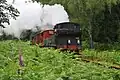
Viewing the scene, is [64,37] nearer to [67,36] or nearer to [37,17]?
[67,36]

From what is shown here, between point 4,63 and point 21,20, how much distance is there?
73.5ft

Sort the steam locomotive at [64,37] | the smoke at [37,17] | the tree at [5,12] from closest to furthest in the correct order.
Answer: the tree at [5,12]
the steam locomotive at [64,37]
the smoke at [37,17]

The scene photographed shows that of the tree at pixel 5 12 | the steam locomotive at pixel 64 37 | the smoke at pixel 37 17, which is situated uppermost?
the smoke at pixel 37 17

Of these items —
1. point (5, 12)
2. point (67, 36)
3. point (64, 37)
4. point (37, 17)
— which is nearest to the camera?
point (5, 12)

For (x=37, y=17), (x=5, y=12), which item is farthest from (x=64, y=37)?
(x=5, y=12)

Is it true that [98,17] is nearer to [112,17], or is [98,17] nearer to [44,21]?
[112,17]

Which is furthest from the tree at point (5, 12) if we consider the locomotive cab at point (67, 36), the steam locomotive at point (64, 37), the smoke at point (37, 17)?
the smoke at point (37, 17)

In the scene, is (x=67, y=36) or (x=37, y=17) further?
(x=37, y=17)

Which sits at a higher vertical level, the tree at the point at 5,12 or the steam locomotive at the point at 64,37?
the tree at the point at 5,12

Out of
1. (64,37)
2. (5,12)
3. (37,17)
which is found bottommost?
(64,37)

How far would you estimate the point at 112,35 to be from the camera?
3831cm

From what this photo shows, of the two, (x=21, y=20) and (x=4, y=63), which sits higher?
(x=21, y=20)

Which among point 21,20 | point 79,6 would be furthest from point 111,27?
point 21,20

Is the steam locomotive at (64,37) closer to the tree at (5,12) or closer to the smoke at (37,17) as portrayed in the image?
the smoke at (37,17)
